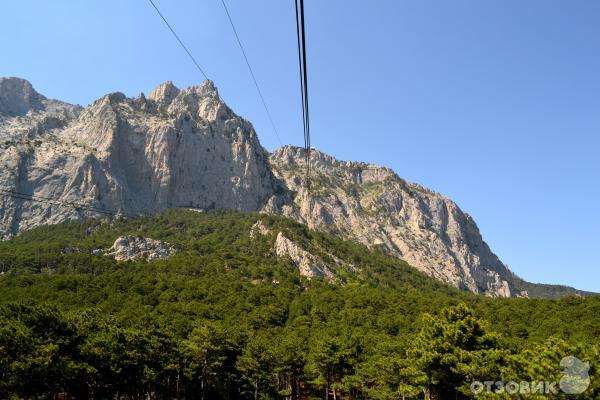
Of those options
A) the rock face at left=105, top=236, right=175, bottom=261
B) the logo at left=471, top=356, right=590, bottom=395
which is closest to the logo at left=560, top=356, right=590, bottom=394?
the logo at left=471, top=356, right=590, bottom=395

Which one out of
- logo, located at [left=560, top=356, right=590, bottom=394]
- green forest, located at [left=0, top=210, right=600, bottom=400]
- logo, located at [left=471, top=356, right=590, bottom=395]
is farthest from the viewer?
green forest, located at [left=0, top=210, right=600, bottom=400]

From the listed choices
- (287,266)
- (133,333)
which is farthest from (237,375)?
(287,266)

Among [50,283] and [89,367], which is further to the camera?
[50,283]

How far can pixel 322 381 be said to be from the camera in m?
60.5

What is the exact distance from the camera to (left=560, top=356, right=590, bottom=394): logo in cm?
2160

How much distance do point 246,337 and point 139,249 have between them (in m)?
113

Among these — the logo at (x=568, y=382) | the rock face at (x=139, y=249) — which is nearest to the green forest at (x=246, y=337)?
the logo at (x=568, y=382)

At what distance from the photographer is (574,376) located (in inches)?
869

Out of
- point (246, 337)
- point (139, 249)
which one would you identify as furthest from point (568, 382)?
point (139, 249)

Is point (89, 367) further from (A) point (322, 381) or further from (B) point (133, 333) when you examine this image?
(A) point (322, 381)

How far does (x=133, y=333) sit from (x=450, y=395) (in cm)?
3802

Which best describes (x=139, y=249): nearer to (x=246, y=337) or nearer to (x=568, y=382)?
(x=246, y=337)

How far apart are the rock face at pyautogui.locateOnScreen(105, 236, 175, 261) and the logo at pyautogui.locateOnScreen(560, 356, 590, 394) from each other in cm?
16284

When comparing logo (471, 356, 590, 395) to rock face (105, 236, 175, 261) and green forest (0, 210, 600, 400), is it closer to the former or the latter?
green forest (0, 210, 600, 400)
